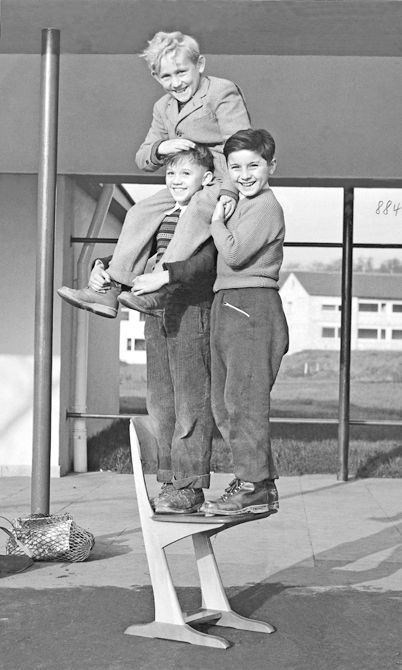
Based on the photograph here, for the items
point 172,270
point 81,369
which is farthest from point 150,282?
point 81,369

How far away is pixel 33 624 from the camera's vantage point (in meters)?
4.90

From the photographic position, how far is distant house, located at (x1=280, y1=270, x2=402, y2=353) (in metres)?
12.3

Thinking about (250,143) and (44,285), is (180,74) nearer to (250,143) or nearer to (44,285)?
(250,143)

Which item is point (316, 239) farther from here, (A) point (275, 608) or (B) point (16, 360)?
(A) point (275, 608)

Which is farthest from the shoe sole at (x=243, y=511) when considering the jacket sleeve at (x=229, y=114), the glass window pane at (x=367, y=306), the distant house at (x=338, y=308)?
the glass window pane at (x=367, y=306)

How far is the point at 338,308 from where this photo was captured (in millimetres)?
12297

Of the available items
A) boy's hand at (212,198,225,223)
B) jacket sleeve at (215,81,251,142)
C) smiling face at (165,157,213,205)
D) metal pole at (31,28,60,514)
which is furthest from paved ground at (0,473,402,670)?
jacket sleeve at (215,81,251,142)

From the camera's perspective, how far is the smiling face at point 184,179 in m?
4.52

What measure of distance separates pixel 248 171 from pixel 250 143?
0.36 feet

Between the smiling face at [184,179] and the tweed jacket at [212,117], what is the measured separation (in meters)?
0.11

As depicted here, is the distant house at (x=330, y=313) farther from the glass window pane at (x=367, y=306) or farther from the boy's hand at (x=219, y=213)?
the boy's hand at (x=219, y=213)

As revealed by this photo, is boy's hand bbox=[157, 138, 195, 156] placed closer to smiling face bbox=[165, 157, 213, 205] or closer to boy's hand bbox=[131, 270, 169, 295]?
smiling face bbox=[165, 157, 213, 205]

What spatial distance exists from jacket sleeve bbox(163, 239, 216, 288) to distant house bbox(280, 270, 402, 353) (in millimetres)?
7118

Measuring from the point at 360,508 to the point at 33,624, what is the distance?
14.1 feet
